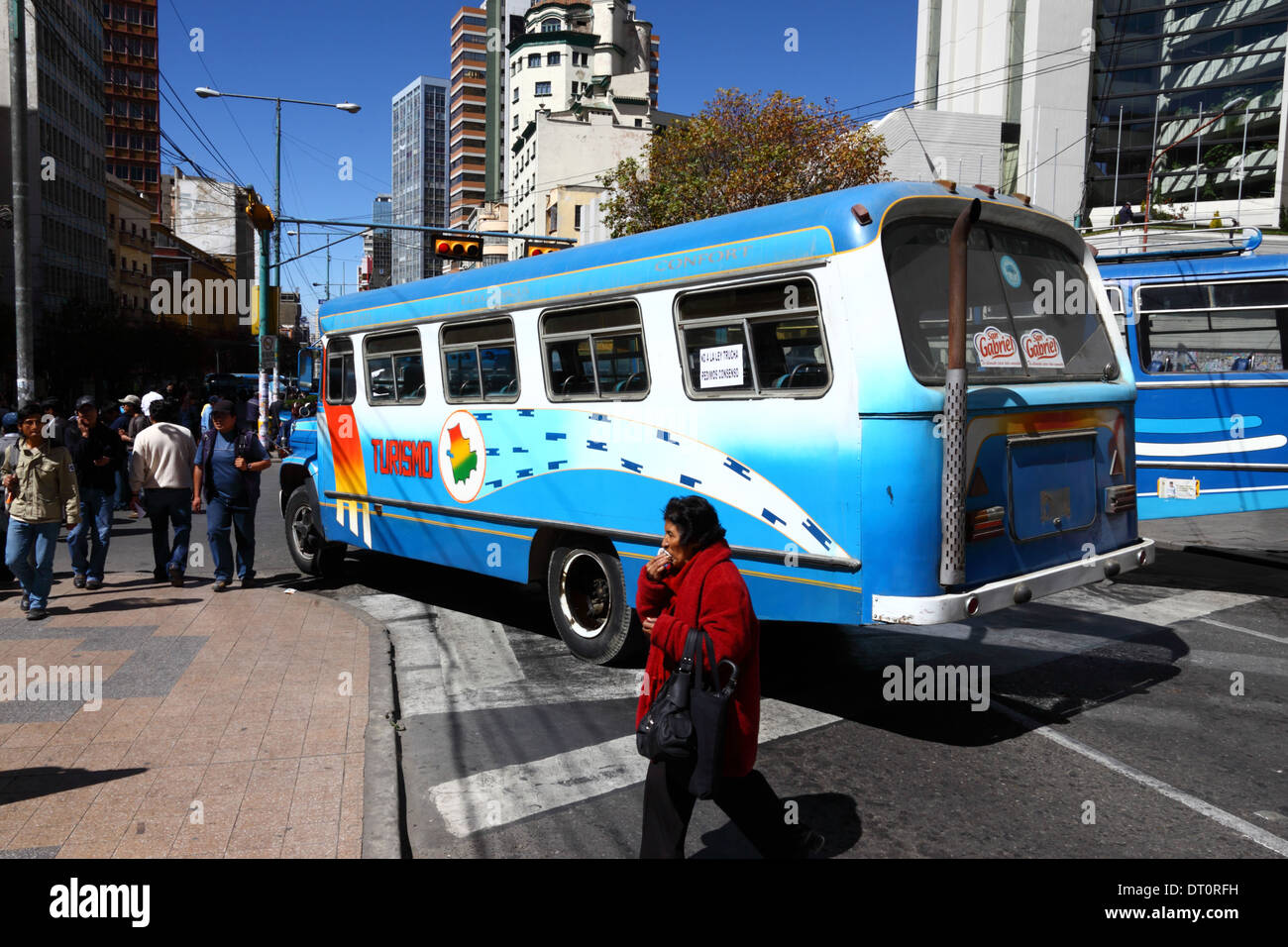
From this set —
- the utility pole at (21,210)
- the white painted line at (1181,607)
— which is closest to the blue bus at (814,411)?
the white painted line at (1181,607)

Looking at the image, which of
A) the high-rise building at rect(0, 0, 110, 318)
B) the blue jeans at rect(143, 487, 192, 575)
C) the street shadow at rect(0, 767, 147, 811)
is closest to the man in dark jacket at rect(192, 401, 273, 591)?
the blue jeans at rect(143, 487, 192, 575)

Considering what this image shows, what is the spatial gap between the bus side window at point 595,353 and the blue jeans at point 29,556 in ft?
15.7

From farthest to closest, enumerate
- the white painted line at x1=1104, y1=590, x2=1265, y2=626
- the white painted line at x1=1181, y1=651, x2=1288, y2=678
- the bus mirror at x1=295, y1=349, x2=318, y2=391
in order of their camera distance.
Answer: the bus mirror at x1=295, y1=349, x2=318, y2=391
the white painted line at x1=1104, y1=590, x2=1265, y2=626
the white painted line at x1=1181, y1=651, x2=1288, y2=678

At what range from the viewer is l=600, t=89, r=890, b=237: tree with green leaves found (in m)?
29.0

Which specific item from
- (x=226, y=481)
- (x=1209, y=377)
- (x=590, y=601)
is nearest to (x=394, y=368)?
(x=226, y=481)

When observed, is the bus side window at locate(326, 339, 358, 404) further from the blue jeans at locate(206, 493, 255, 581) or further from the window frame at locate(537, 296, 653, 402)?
the window frame at locate(537, 296, 653, 402)

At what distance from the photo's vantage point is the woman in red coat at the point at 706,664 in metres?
3.79

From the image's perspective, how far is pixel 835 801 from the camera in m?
5.09

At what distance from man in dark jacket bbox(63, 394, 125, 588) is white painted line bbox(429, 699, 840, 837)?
6.53 metres

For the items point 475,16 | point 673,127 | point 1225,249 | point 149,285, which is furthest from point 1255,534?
point 475,16

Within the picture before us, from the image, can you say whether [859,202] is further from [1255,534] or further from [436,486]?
[1255,534]

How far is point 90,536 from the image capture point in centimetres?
1020
